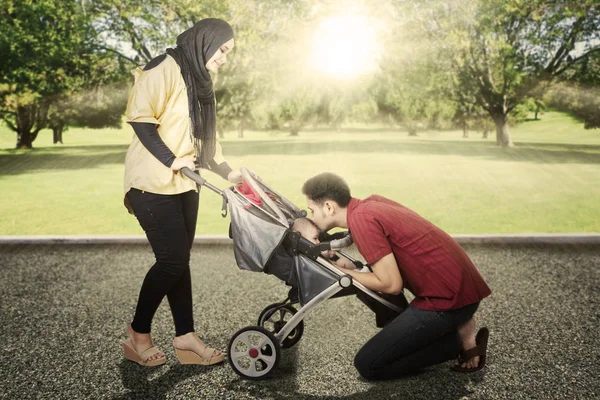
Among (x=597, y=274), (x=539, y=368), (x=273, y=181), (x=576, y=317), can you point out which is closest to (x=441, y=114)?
(x=273, y=181)

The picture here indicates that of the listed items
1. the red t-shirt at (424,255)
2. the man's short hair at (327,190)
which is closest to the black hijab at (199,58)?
the man's short hair at (327,190)

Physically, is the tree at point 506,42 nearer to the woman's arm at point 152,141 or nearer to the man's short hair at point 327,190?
the man's short hair at point 327,190

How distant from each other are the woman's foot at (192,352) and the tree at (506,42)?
29.9 feet

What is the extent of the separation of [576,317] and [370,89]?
863cm

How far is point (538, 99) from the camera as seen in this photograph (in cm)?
1120

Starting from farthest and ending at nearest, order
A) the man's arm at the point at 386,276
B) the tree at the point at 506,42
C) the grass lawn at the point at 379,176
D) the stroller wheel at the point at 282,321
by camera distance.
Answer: the tree at the point at 506,42 → the grass lawn at the point at 379,176 → the stroller wheel at the point at 282,321 → the man's arm at the point at 386,276

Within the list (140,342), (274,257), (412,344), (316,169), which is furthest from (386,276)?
(316,169)

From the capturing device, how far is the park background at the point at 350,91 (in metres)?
10.2

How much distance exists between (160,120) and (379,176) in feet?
35.7

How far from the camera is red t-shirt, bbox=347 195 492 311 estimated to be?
284cm

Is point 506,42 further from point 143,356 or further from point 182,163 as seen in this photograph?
point 143,356

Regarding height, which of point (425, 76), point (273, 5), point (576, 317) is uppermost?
point (273, 5)

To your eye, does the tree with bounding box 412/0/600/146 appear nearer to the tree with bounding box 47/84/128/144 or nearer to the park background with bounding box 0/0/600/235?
the park background with bounding box 0/0/600/235

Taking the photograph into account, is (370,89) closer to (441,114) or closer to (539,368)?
(441,114)
